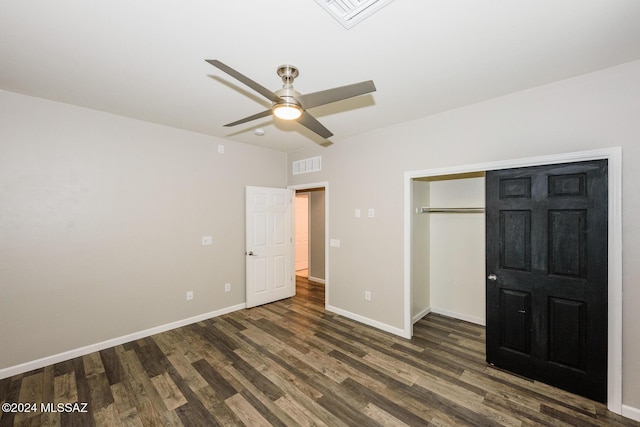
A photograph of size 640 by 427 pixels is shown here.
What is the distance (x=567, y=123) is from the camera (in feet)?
7.64

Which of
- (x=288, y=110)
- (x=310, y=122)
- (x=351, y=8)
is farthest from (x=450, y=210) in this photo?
(x=351, y=8)

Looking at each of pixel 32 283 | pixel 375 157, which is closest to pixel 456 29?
pixel 375 157

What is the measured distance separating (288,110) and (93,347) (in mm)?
3584

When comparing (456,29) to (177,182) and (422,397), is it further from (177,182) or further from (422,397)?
(177,182)

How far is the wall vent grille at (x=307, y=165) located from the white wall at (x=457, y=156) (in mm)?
107

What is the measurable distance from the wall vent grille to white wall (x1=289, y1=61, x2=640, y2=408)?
0.11 m

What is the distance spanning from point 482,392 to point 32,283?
4.63 metres

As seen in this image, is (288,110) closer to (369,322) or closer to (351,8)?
(351,8)

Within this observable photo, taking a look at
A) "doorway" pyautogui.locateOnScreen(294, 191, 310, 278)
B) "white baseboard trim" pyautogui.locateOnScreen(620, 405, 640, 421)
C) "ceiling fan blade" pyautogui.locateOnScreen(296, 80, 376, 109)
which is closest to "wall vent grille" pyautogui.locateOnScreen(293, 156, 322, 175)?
"doorway" pyautogui.locateOnScreen(294, 191, 310, 278)

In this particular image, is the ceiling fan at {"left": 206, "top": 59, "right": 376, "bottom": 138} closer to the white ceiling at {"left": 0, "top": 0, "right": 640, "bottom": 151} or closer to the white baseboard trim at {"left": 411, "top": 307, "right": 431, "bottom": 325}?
the white ceiling at {"left": 0, "top": 0, "right": 640, "bottom": 151}

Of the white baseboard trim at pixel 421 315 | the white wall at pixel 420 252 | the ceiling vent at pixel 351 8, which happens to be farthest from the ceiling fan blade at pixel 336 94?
the white baseboard trim at pixel 421 315

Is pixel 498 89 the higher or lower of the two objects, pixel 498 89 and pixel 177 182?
the higher

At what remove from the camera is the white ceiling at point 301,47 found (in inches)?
61.7

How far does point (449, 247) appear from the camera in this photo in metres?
4.09
